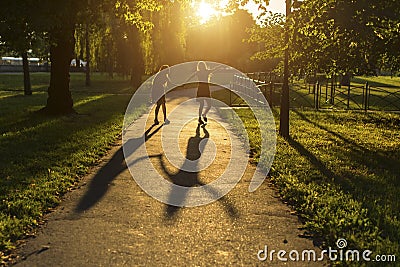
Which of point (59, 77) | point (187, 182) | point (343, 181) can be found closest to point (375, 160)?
point (343, 181)

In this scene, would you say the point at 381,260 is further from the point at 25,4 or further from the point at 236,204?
the point at 25,4

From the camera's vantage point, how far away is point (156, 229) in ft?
17.4

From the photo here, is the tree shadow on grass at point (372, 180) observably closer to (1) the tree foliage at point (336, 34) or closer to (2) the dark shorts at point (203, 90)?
(1) the tree foliage at point (336, 34)

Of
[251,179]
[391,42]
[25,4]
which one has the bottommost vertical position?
[251,179]

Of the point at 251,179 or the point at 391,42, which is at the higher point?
the point at 391,42

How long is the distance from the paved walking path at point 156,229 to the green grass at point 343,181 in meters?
0.34

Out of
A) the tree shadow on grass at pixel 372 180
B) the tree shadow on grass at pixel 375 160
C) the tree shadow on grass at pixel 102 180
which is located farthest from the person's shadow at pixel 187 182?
the tree shadow on grass at pixel 375 160

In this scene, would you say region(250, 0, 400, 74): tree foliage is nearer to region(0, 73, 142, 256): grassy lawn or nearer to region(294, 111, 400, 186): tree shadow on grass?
region(294, 111, 400, 186): tree shadow on grass

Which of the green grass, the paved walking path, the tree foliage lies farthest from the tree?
the green grass

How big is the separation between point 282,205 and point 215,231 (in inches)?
60.2

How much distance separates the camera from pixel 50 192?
6.82 meters

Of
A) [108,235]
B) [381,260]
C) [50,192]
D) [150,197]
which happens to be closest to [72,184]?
[50,192]

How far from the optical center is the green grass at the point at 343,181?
5.29 m

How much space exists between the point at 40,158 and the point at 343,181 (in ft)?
18.4
